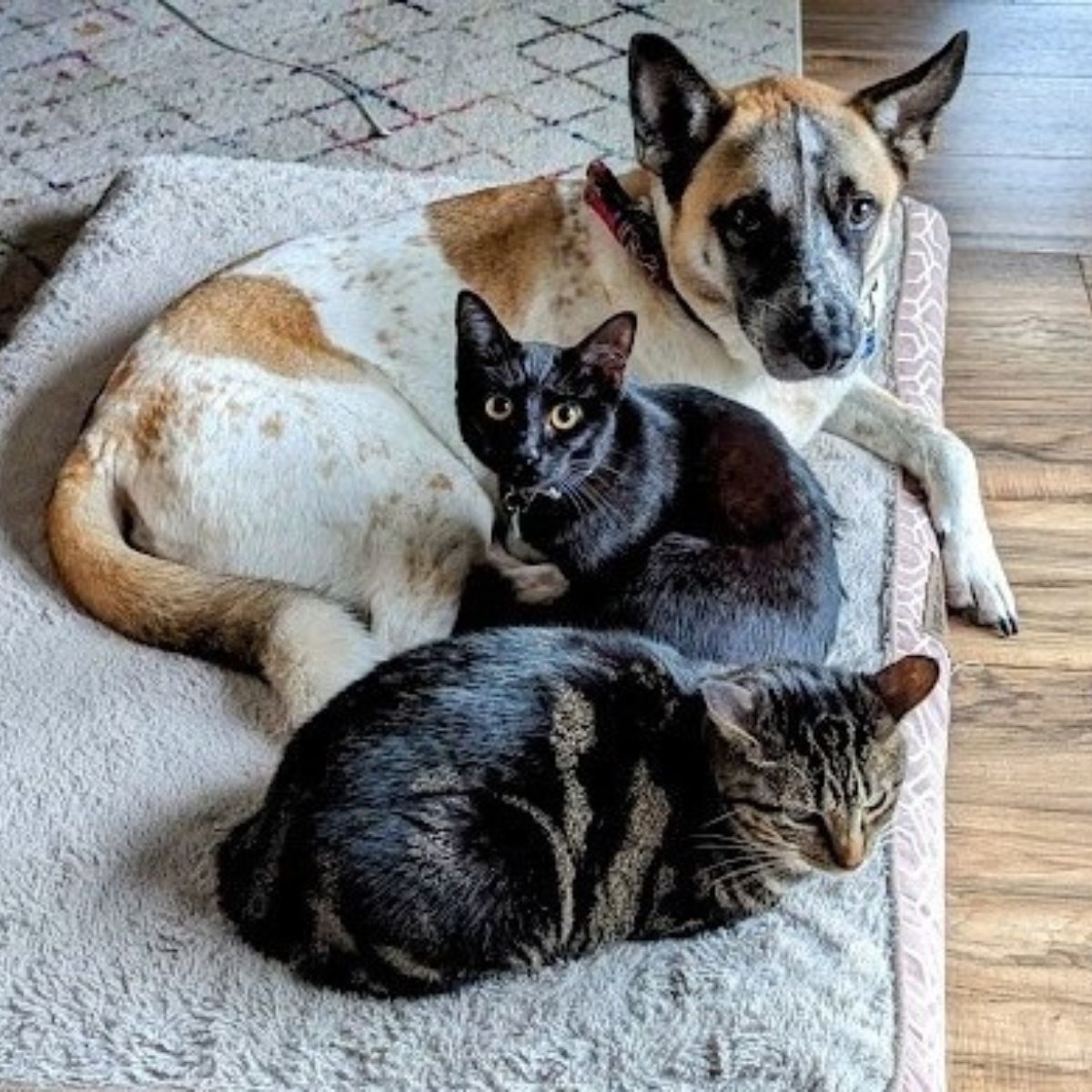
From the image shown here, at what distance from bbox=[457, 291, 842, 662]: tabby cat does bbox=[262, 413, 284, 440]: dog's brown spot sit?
22cm

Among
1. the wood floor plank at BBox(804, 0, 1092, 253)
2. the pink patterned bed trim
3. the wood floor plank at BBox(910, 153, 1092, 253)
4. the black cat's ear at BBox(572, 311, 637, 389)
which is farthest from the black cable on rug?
the black cat's ear at BBox(572, 311, 637, 389)

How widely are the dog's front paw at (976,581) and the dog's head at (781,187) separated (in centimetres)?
33

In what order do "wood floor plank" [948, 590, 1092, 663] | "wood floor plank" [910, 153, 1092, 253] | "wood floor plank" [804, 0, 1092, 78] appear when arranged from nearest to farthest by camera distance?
1. "wood floor plank" [948, 590, 1092, 663]
2. "wood floor plank" [910, 153, 1092, 253]
3. "wood floor plank" [804, 0, 1092, 78]

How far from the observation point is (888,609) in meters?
2.07

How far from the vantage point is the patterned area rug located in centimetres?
317

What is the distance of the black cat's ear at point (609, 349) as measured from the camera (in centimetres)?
184

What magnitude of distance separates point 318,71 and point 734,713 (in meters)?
2.15

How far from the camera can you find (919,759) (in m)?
1.93

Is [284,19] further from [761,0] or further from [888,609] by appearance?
[888,609]

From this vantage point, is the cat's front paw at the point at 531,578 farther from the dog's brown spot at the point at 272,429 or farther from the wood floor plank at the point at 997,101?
the wood floor plank at the point at 997,101

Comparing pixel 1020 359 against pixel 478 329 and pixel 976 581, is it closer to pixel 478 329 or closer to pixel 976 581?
pixel 976 581

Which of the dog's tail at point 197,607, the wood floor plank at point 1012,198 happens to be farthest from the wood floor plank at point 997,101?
the dog's tail at point 197,607

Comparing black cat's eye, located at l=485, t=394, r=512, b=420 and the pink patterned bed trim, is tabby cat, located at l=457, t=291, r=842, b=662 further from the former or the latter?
the pink patterned bed trim

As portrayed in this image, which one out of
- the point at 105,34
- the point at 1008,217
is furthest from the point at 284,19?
the point at 1008,217
